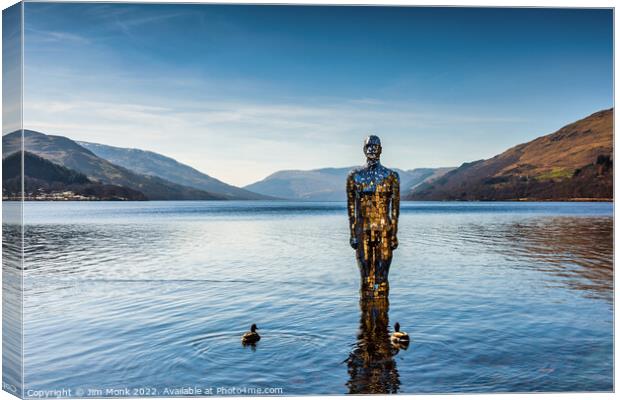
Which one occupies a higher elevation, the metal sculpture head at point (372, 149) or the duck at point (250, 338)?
the metal sculpture head at point (372, 149)

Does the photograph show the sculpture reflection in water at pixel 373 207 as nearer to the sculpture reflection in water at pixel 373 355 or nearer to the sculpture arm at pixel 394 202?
the sculpture arm at pixel 394 202

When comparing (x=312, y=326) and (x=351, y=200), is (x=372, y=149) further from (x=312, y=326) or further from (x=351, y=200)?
(x=312, y=326)

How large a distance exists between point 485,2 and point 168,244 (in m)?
40.0

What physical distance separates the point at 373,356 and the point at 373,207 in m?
3.93

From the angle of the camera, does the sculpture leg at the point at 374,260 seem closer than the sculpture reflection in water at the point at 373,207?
No

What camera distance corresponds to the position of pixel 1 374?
10914 millimetres

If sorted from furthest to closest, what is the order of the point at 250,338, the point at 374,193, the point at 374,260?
the point at 374,260 → the point at 374,193 → the point at 250,338

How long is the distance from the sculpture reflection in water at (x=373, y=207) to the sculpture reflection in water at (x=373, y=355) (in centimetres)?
145

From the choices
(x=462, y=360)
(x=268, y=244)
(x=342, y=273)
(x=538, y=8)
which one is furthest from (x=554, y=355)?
(x=268, y=244)

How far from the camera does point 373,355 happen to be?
1184cm

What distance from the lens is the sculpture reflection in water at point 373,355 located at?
10.2 meters

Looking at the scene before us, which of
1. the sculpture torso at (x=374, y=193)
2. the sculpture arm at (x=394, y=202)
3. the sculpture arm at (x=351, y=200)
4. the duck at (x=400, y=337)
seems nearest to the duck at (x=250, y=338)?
the duck at (x=400, y=337)

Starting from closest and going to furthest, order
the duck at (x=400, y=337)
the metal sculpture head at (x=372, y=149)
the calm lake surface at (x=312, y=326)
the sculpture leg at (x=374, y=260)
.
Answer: the calm lake surface at (x=312, y=326)
the duck at (x=400, y=337)
the metal sculpture head at (x=372, y=149)
the sculpture leg at (x=374, y=260)

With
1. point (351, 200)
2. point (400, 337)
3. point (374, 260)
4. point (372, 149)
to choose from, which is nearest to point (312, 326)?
point (374, 260)
